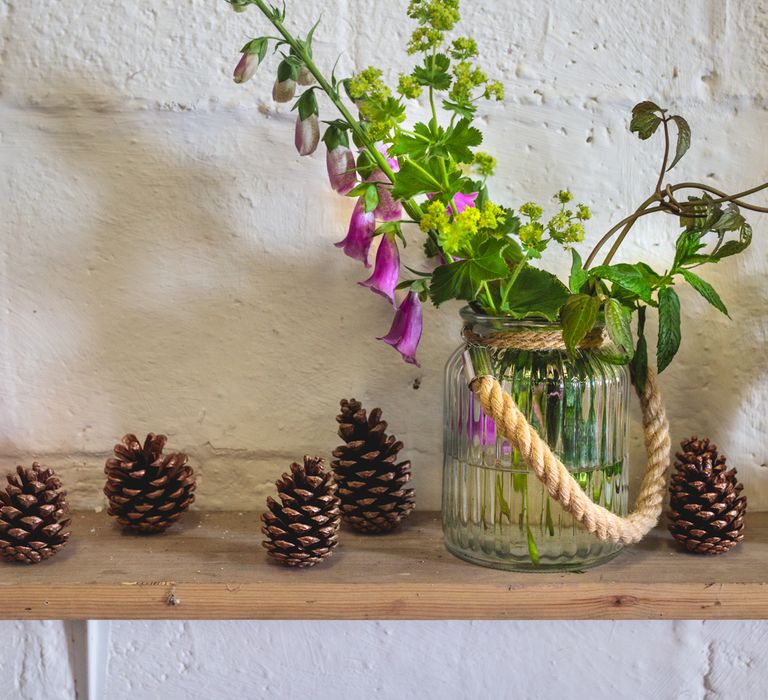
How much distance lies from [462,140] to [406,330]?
16 centimetres

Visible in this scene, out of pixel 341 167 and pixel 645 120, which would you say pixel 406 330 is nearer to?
pixel 341 167

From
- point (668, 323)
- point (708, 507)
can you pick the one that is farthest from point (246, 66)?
point (708, 507)

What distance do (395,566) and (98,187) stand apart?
429 millimetres

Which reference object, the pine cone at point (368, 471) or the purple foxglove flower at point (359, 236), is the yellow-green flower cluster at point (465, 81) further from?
the pine cone at point (368, 471)

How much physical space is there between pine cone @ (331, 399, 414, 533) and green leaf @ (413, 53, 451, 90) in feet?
0.90

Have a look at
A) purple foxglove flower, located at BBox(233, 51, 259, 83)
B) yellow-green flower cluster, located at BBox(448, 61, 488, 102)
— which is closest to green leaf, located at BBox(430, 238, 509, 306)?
yellow-green flower cluster, located at BBox(448, 61, 488, 102)

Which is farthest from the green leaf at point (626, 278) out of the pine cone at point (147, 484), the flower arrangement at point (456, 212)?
the pine cone at point (147, 484)

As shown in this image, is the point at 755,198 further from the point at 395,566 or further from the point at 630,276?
the point at 395,566

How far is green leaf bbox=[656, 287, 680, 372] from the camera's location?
0.67 m

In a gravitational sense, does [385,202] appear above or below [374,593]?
above

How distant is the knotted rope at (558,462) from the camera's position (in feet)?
2.00

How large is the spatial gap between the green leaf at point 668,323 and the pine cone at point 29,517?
19.9 inches

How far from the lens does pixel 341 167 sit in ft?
2.19

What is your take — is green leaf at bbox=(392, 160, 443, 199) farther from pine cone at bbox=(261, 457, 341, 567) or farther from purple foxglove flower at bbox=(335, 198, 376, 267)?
pine cone at bbox=(261, 457, 341, 567)
